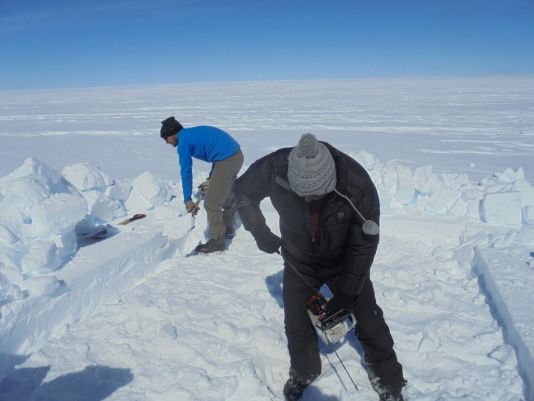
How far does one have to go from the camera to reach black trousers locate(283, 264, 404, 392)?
88.4 inches

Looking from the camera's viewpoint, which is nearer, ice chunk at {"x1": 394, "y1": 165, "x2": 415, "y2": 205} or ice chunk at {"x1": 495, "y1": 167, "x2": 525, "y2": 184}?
ice chunk at {"x1": 394, "y1": 165, "x2": 415, "y2": 205}

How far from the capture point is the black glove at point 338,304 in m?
2.15

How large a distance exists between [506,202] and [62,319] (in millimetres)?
4096

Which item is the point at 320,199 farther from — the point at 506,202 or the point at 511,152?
the point at 511,152

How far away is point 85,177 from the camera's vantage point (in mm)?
5125

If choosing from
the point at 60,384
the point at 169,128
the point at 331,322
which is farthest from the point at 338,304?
the point at 169,128

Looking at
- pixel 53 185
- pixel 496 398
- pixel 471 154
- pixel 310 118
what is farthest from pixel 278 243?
pixel 310 118

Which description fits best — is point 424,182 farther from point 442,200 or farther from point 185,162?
point 185,162

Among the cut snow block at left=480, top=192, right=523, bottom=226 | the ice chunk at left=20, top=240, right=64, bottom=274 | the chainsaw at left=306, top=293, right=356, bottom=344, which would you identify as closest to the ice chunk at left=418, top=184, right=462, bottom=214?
the cut snow block at left=480, top=192, right=523, bottom=226

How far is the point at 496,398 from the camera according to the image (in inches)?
91.3

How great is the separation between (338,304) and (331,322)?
0.10 meters

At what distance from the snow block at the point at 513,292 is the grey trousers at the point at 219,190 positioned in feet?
7.55

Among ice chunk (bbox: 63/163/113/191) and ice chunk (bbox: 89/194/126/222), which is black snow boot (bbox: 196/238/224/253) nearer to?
ice chunk (bbox: 89/194/126/222)

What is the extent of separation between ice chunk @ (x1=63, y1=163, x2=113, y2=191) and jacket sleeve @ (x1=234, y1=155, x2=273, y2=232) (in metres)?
3.36
